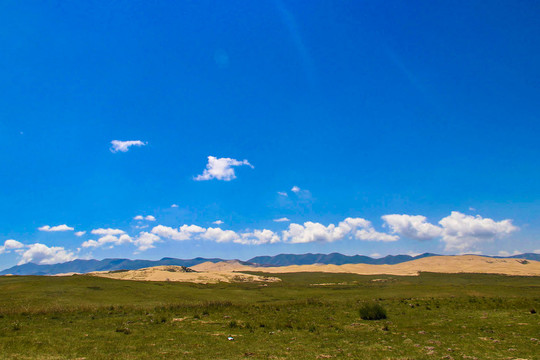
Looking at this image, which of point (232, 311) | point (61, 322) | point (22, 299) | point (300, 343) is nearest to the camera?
point (300, 343)

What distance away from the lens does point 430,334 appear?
22.3 metres

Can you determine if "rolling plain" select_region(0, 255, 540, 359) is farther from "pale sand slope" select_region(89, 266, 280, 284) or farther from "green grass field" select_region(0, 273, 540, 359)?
"pale sand slope" select_region(89, 266, 280, 284)

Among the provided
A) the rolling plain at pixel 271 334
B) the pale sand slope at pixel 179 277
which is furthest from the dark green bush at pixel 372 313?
the pale sand slope at pixel 179 277

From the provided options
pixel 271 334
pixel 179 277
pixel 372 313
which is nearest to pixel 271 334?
pixel 271 334

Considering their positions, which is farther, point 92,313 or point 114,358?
point 92,313

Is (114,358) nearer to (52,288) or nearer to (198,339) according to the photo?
(198,339)

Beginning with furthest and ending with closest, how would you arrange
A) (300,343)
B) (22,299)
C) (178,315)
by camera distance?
(22,299) → (178,315) → (300,343)

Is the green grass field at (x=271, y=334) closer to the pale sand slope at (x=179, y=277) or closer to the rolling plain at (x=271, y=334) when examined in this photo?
the rolling plain at (x=271, y=334)

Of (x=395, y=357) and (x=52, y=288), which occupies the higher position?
(x=395, y=357)

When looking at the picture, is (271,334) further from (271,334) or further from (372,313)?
(372,313)

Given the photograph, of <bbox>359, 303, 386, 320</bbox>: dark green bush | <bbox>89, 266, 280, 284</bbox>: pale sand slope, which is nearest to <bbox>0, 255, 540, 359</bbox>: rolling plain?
<bbox>359, 303, 386, 320</bbox>: dark green bush

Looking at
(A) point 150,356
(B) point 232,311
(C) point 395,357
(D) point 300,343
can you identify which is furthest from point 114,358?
(B) point 232,311

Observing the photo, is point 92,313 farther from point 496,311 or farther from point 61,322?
point 496,311

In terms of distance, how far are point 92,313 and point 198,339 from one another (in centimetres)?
2033
